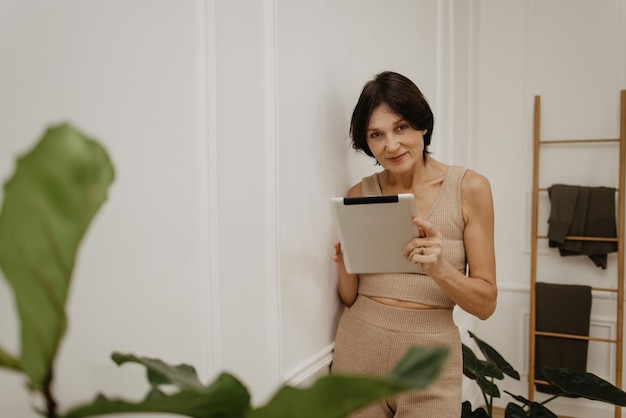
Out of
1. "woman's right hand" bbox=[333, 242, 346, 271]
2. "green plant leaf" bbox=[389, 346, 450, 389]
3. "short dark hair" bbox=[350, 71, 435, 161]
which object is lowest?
"woman's right hand" bbox=[333, 242, 346, 271]

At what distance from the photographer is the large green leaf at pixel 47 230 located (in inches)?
12.8

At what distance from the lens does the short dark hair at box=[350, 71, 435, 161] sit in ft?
4.75

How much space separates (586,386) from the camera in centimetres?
186

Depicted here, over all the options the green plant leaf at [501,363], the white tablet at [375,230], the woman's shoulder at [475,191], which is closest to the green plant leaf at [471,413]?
the green plant leaf at [501,363]

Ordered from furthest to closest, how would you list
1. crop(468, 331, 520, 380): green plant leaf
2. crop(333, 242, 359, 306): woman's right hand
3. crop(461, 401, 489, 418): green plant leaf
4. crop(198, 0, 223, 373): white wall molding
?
crop(468, 331, 520, 380): green plant leaf, crop(461, 401, 489, 418): green plant leaf, crop(333, 242, 359, 306): woman's right hand, crop(198, 0, 223, 373): white wall molding

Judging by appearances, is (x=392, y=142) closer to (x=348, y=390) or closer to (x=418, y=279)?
(x=418, y=279)

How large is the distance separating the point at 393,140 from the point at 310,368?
71 centimetres

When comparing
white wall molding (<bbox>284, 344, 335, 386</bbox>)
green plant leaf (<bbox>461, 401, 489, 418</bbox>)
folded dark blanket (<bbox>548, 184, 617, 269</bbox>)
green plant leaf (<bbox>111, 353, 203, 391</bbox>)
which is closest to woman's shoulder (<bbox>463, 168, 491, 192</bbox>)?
white wall molding (<bbox>284, 344, 335, 386</bbox>)

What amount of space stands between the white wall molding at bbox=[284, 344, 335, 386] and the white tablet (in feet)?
0.96

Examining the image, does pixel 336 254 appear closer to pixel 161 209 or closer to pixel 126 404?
pixel 161 209

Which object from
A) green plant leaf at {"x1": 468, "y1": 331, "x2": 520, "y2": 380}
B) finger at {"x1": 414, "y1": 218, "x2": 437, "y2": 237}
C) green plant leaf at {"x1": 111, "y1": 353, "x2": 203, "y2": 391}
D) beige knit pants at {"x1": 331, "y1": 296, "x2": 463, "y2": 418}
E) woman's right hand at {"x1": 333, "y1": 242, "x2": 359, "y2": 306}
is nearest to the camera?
green plant leaf at {"x1": 111, "y1": 353, "x2": 203, "y2": 391}

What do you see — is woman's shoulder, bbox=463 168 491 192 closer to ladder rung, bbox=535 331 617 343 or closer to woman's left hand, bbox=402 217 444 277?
woman's left hand, bbox=402 217 444 277

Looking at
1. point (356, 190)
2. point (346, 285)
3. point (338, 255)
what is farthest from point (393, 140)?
point (346, 285)

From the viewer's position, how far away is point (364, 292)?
157cm
